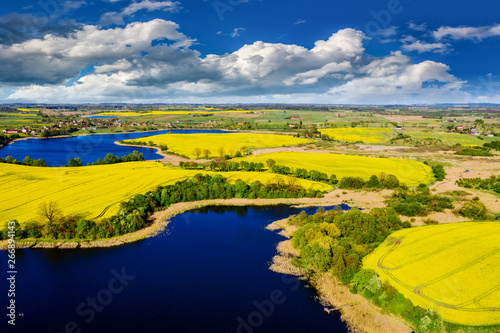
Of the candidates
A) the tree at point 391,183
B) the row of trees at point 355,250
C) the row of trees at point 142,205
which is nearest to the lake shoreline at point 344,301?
the row of trees at point 355,250

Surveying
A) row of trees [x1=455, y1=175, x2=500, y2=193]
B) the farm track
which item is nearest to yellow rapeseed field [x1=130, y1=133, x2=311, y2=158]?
row of trees [x1=455, y1=175, x2=500, y2=193]

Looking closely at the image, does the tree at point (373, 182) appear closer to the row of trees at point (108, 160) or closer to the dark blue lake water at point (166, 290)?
the dark blue lake water at point (166, 290)

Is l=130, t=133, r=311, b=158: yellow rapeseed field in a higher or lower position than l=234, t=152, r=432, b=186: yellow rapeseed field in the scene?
higher

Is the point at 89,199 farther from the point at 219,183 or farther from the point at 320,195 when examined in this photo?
the point at 320,195

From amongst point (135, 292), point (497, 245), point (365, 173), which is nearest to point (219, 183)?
point (135, 292)

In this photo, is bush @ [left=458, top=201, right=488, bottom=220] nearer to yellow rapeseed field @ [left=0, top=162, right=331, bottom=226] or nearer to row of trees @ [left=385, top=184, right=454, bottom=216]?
row of trees @ [left=385, top=184, right=454, bottom=216]

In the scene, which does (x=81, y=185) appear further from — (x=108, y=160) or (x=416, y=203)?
(x=416, y=203)
